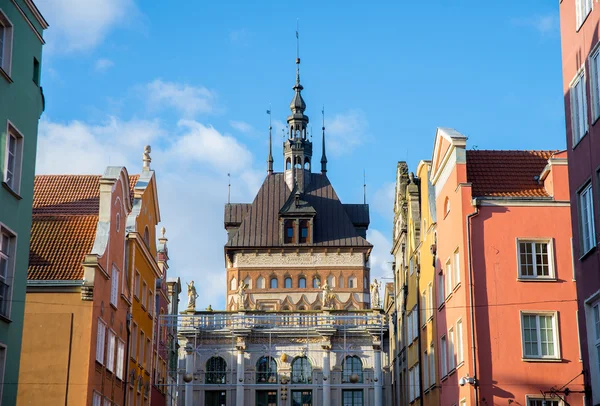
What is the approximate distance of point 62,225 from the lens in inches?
1389

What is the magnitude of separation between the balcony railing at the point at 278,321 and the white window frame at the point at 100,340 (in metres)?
20.9

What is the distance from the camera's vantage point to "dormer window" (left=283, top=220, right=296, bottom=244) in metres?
85.9

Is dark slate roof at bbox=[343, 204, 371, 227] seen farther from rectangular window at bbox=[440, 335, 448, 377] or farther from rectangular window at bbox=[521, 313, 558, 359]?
rectangular window at bbox=[521, 313, 558, 359]

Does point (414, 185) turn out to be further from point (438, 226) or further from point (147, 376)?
point (147, 376)

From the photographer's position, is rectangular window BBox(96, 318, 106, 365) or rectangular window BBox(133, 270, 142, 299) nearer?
rectangular window BBox(96, 318, 106, 365)

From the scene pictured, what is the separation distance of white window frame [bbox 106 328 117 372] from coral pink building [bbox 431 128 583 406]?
1149 cm

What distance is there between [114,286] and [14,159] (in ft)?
44.0

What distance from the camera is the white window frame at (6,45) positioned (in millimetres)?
23141

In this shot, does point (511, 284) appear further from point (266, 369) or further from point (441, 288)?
point (266, 369)

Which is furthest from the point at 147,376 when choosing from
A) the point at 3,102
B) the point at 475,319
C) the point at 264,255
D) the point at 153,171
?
the point at 264,255

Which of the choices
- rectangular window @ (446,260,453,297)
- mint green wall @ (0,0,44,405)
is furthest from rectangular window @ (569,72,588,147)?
mint green wall @ (0,0,44,405)

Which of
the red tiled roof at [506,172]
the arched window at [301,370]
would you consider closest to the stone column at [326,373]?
the arched window at [301,370]

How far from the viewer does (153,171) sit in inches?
1818

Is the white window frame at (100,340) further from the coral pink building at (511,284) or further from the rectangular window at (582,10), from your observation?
the rectangular window at (582,10)
